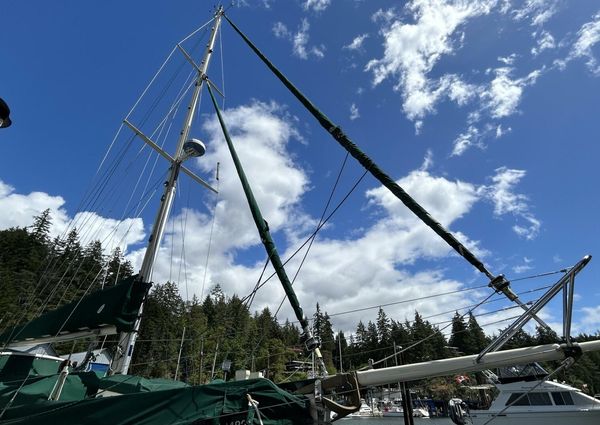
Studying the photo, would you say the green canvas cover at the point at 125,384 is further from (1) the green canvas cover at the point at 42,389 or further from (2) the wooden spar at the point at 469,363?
(2) the wooden spar at the point at 469,363

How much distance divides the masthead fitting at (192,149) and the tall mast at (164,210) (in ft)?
0.37

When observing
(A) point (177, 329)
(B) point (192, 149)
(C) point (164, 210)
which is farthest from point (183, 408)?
(A) point (177, 329)

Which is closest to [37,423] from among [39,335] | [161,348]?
[39,335]

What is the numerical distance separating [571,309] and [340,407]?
4172mm

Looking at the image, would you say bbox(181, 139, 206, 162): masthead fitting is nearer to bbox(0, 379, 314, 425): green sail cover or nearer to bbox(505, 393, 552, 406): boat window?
bbox(0, 379, 314, 425): green sail cover

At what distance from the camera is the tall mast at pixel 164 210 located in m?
8.43

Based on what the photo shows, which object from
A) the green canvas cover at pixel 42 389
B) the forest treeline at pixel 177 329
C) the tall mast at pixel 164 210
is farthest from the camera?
the forest treeline at pixel 177 329

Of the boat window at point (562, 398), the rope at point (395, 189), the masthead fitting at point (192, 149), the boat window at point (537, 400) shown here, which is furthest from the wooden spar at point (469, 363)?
the boat window at point (537, 400)

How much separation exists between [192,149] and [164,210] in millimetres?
2592

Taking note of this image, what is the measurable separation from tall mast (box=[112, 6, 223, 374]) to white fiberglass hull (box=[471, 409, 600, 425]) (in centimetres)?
1770

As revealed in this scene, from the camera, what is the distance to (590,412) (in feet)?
53.7

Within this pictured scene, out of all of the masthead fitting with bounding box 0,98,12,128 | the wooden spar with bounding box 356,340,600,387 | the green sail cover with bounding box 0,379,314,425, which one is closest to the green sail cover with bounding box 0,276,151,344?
the green sail cover with bounding box 0,379,314,425

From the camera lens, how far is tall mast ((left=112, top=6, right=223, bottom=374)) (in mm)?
8430

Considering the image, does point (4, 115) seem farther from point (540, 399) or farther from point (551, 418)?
point (540, 399)
